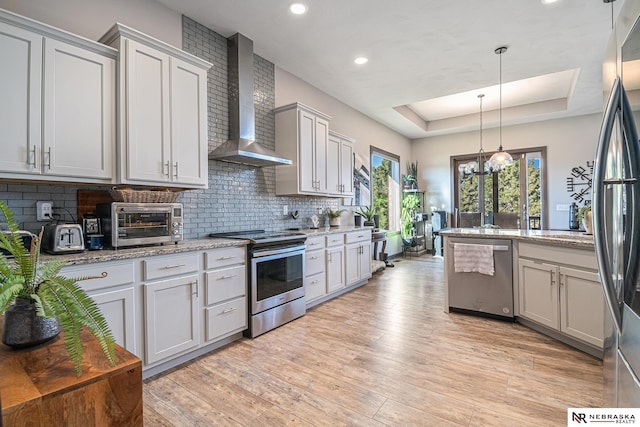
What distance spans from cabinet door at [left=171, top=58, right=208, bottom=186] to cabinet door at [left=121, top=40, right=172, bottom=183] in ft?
0.21

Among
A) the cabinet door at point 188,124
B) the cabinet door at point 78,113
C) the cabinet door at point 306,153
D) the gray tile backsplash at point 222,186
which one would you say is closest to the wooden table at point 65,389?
the cabinet door at point 78,113

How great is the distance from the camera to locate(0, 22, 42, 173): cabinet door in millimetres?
1840

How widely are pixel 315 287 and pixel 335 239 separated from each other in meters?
0.72

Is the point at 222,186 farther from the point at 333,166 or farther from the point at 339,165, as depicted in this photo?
the point at 339,165

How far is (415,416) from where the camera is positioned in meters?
1.83

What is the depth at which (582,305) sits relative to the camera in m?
2.53

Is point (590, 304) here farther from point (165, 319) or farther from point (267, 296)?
point (165, 319)

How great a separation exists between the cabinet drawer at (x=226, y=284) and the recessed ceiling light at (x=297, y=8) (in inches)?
95.6

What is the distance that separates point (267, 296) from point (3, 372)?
2.40 m

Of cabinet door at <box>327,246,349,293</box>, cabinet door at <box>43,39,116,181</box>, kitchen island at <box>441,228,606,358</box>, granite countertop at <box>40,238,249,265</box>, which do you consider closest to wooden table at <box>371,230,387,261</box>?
cabinet door at <box>327,246,349,293</box>

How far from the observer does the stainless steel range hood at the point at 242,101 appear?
3.40m

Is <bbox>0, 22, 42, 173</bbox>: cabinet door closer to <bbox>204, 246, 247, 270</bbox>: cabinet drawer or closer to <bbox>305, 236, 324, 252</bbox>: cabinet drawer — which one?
<bbox>204, 246, 247, 270</bbox>: cabinet drawer

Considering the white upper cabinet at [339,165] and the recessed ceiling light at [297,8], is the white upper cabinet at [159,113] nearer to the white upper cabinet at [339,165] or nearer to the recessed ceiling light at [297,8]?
the recessed ceiling light at [297,8]

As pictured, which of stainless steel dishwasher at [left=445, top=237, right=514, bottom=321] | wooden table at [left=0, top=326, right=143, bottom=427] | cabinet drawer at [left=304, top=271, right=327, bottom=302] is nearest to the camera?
wooden table at [left=0, top=326, right=143, bottom=427]
